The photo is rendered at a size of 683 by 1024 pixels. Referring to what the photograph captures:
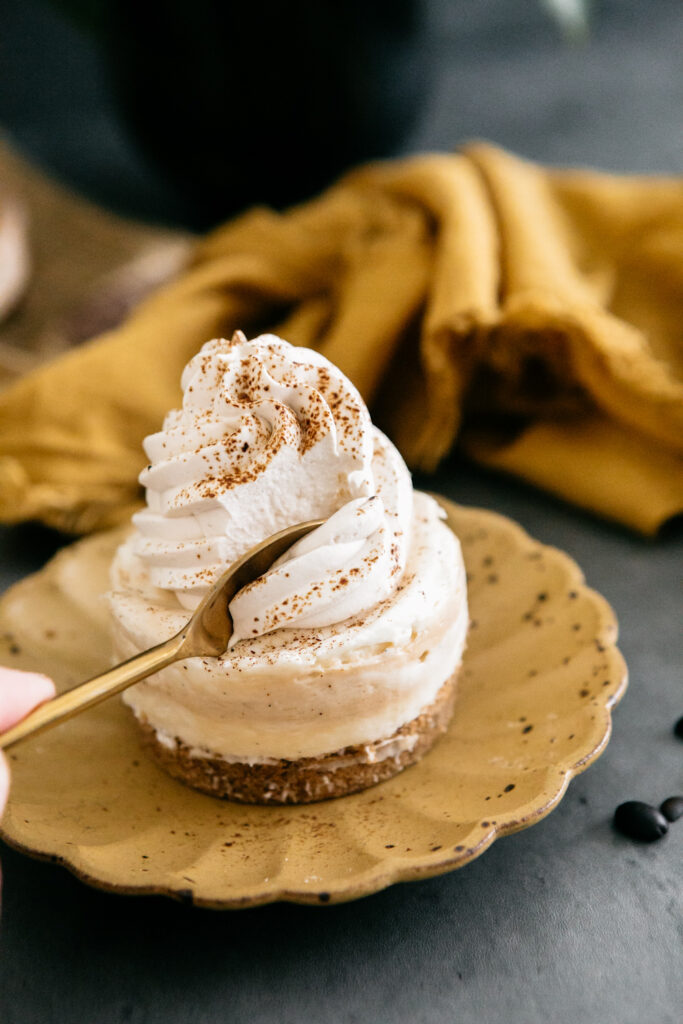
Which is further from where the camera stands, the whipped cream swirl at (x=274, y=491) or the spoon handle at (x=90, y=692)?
the whipped cream swirl at (x=274, y=491)

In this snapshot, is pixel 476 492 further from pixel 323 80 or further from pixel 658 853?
pixel 323 80

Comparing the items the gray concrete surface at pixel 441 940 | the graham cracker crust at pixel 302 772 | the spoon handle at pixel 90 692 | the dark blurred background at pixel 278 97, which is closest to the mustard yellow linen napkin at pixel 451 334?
the dark blurred background at pixel 278 97

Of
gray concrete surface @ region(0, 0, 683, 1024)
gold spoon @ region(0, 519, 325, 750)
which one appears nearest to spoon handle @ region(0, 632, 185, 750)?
gold spoon @ region(0, 519, 325, 750)

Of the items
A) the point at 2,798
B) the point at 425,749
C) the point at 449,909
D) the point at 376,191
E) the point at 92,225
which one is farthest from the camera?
the point at 92,225

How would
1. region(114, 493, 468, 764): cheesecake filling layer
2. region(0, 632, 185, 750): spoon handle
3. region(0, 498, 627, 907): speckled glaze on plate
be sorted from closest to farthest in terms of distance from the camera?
1. region(0, 632, 185, 750): spoon handle
2. region(0, 498, 627, 907): speckled glaze on plate
3. region(114, 493, 468, 764): cheesecake filling layer

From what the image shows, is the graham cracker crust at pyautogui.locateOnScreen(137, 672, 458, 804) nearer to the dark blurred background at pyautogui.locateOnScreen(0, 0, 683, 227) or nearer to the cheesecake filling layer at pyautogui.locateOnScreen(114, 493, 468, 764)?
the cheesecake filling layer at pyautogui.locateOnScreen(114, 493, 468, 764)

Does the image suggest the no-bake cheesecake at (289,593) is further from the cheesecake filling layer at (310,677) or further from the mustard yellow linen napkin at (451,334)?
the mustard yellow linen napkin at (451,334)

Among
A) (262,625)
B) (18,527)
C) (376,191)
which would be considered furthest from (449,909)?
(376,191)
